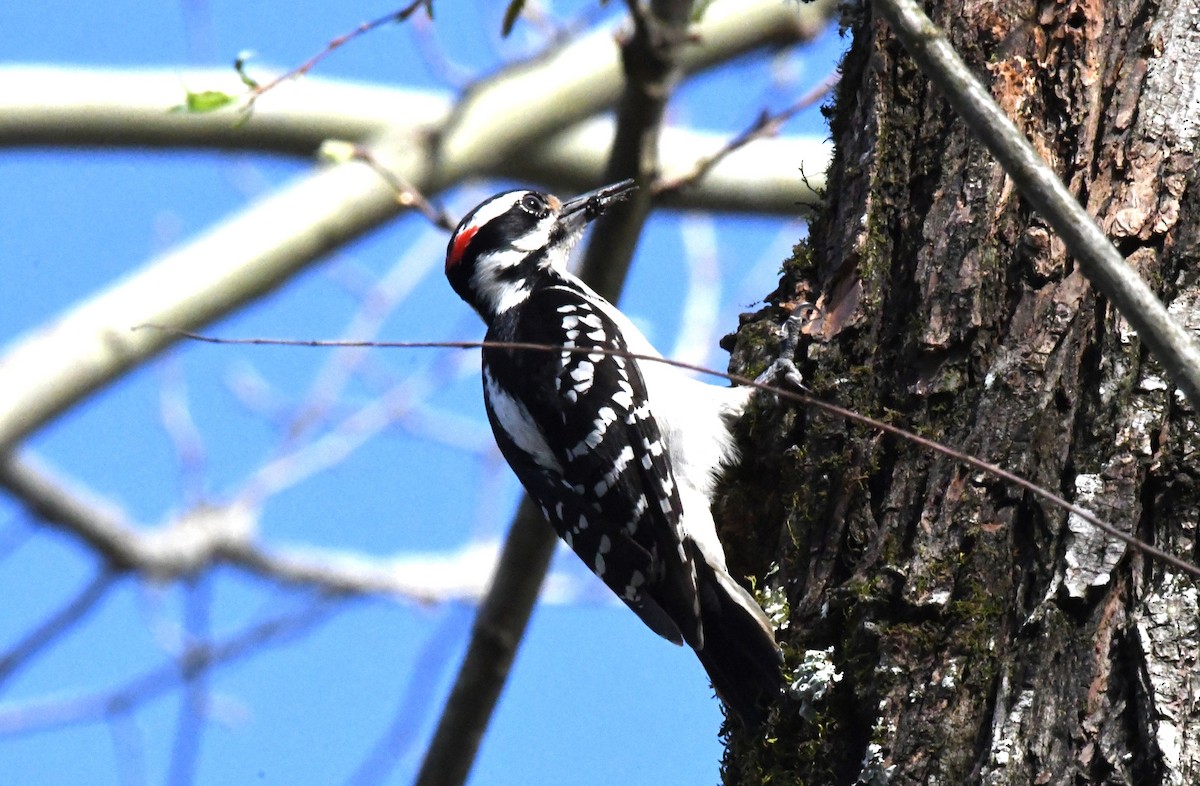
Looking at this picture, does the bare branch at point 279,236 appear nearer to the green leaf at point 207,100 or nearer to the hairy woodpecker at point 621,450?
the hairy woodpecker at point 621,450

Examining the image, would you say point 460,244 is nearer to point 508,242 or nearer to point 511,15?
point 508,242

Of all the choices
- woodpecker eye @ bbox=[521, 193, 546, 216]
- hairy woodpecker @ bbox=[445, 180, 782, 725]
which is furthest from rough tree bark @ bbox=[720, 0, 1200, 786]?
woodpecker eye @ bbox=[521, 193, 546, 216]

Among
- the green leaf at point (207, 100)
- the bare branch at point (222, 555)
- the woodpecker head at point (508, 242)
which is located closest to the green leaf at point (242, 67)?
the green leaf at point (207, 100)

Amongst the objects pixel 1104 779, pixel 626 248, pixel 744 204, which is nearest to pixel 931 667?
pixel 1104 779

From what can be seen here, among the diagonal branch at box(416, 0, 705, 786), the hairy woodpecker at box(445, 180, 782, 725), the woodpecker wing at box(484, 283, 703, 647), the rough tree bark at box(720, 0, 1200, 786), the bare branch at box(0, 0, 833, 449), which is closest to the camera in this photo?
the rough tree bark at box(720, 0, 1200, 786)

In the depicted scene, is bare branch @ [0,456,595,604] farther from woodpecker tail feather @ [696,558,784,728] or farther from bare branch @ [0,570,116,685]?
woodpecker tail feather @ [696,558,784,728]

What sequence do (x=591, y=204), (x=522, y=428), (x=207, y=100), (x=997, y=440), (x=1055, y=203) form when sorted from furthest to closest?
(x=591, y=204) < (x=522, y=428) < (x=207, y=100) < (x=997, y=440) < (x=1055, y=203)

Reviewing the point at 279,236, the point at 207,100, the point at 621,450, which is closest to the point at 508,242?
the point at 279,236
